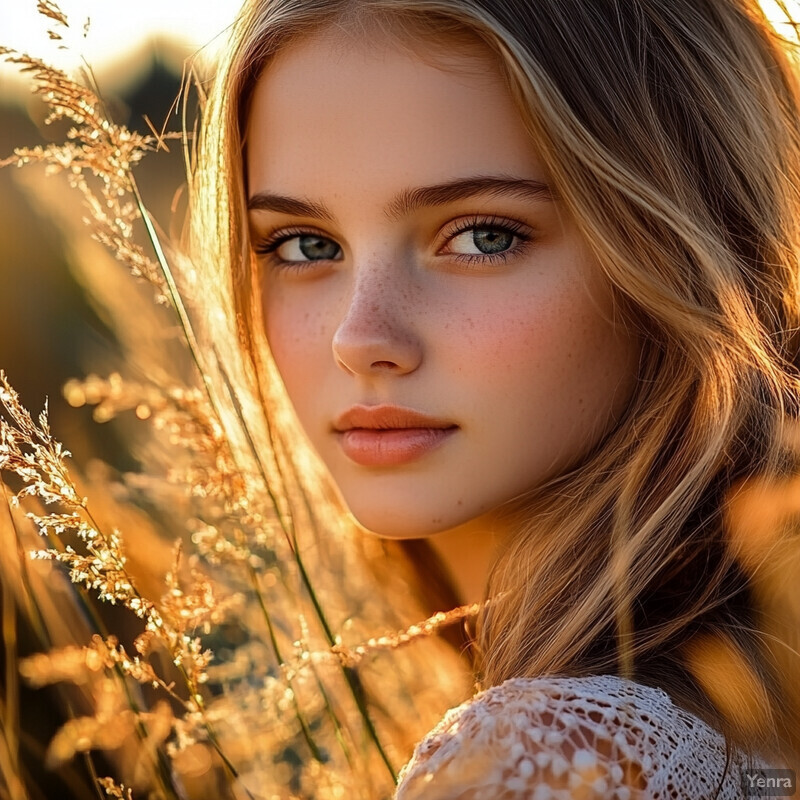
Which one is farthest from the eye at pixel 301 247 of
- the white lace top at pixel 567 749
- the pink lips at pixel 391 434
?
the white lace top at pixel 567 749

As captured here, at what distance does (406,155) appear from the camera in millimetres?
1429

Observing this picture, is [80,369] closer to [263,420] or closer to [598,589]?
[263,420]

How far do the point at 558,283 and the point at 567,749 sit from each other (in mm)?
695

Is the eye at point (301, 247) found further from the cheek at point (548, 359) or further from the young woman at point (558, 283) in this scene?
the cheek at point (548, 359)

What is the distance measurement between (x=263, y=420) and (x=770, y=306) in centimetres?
98

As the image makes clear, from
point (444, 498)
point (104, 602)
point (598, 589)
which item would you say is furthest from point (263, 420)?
point (598, 589)

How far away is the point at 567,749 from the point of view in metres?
0.94

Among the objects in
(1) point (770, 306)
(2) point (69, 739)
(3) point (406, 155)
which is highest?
(3) point (406, 155)

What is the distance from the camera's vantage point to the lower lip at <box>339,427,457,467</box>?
150 centimetres

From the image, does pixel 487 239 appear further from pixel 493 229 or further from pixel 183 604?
pixel 183 604

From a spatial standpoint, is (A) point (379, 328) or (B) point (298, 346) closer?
(A) point (379, 328)

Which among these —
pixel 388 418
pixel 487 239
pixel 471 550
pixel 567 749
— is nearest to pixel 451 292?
pixel 487 239

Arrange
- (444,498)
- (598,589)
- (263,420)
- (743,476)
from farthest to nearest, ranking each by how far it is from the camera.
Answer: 1. (263,420)
2. (444,498)
3. (743,476)
4. (598,589)

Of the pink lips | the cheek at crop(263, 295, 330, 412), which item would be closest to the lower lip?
the pink lips
